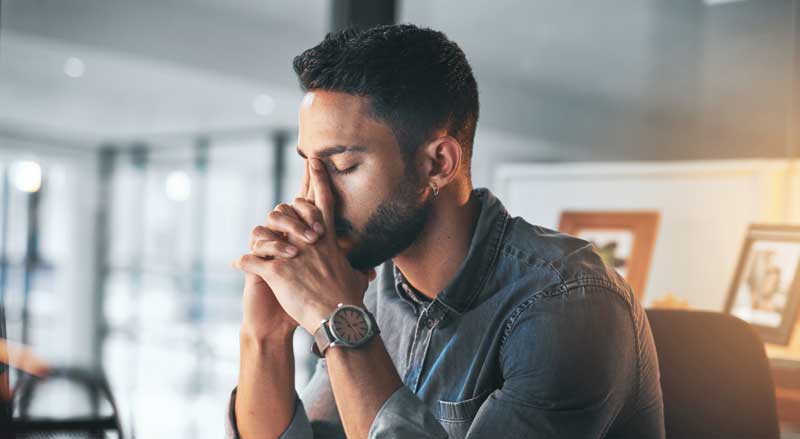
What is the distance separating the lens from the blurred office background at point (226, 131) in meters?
2.70

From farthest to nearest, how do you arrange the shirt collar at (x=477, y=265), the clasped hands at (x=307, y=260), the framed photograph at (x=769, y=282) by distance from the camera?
the framed photograph at (x=769, y=282) → the shirt collar at (x=477, y=265) → the clasped hands at (x=307, y=260)

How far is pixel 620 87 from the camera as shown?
2980 mm

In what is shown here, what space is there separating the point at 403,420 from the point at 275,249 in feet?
1.12

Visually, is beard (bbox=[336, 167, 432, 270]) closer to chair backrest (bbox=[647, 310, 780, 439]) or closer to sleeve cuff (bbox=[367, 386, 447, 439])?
sleeve cuff (bbox=[367, 386, 447, 439])

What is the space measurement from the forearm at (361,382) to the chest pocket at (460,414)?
18 cm

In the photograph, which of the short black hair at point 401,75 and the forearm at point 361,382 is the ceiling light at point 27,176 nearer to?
the short black hair at point 401,75

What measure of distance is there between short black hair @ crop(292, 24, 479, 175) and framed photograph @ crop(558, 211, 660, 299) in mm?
1457

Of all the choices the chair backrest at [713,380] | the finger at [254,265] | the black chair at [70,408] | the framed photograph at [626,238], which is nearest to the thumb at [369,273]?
the finger at [254,265]

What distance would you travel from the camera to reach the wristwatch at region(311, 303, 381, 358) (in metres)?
1.11

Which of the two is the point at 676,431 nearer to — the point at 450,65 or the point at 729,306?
the point at 450,65

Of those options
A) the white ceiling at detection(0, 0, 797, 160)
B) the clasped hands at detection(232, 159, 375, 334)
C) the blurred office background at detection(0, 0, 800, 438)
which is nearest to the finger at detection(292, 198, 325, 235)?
the clasped hands at detection(232, 159, 375, 334)

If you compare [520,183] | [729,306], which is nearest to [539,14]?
[520,183]

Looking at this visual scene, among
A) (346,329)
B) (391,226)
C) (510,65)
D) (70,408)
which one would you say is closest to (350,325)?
(346,329)

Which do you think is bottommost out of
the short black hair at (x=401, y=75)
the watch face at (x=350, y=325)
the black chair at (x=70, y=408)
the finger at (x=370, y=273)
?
the black chair at (x=70, y=408)
